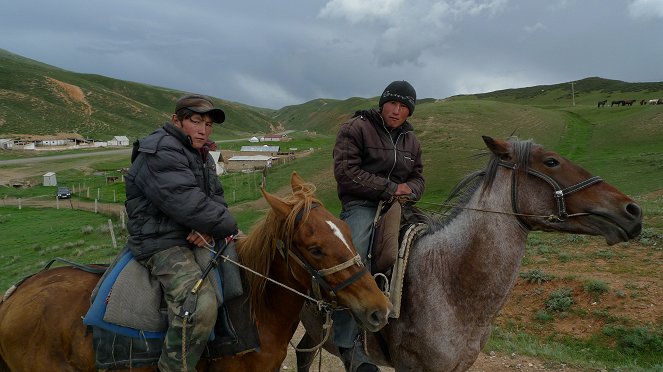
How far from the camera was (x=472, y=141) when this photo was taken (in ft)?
129

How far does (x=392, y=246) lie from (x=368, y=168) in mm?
957

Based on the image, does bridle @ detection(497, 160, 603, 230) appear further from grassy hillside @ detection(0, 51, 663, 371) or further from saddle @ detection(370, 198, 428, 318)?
saddle @ detection(370, 198, 428, 318)

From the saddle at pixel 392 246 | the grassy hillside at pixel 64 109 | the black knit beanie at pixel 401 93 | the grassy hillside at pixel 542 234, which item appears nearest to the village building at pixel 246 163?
the grassy hillside at pixel 542 234

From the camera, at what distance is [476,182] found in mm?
4227

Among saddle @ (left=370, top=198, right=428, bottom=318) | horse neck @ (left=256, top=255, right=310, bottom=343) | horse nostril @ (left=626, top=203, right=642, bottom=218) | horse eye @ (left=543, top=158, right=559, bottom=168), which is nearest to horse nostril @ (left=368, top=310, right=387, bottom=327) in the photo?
horse neck @ (left=256, top=255, right=310, bottom=343)

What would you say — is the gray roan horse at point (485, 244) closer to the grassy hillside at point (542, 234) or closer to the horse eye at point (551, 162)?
the horse eye at point (551, 162)

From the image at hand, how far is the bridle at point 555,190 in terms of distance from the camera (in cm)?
366

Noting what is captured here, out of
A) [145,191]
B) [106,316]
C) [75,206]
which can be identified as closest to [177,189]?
[145,191]

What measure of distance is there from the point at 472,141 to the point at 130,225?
39.2 meters

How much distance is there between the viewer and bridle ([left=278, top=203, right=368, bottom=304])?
310cm

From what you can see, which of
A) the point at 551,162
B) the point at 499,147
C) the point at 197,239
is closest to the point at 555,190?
the point at 551,162

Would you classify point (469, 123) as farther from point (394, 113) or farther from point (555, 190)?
point (555, 190)

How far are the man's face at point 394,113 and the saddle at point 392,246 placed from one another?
2.84ft

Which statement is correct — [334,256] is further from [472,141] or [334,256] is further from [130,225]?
[472,141]
